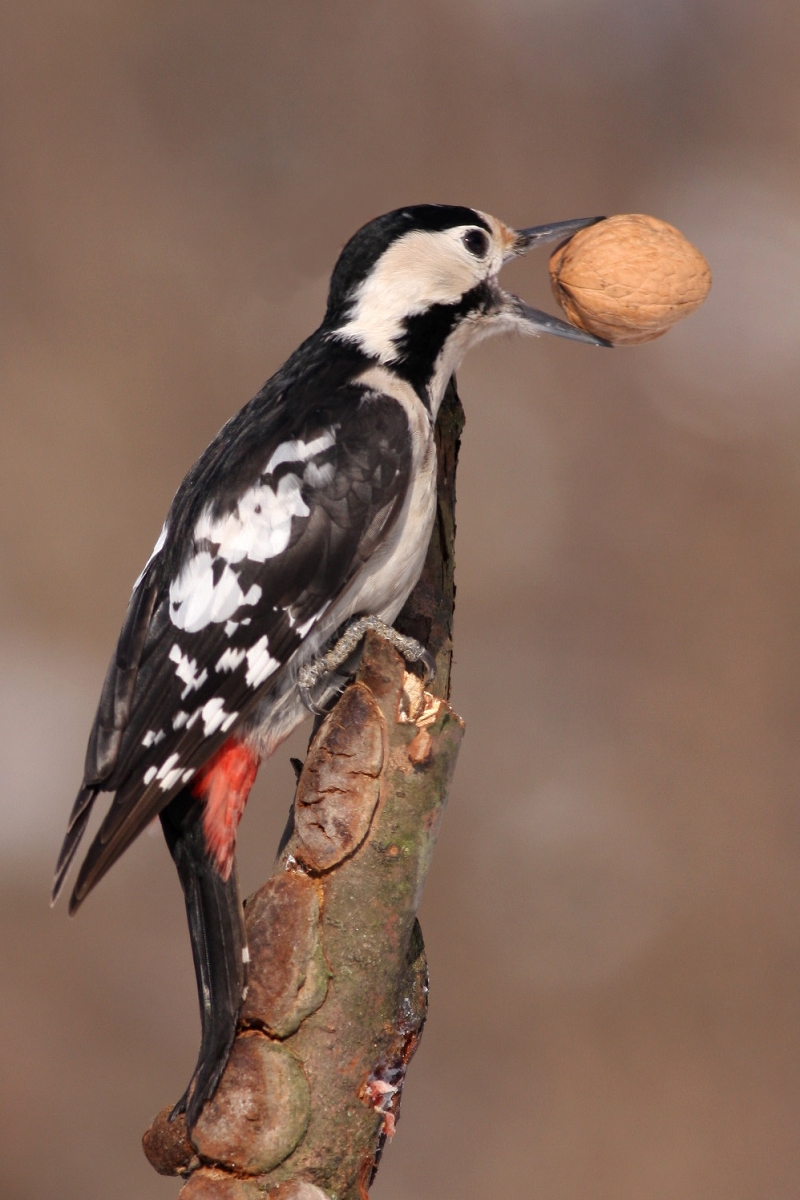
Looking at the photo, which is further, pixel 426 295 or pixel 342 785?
pixel 426 295

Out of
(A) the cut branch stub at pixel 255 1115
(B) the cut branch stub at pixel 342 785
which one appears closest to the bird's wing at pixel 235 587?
(B) the cut branch stub at pixel 342 785

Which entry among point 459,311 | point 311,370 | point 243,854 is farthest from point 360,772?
point 243,854

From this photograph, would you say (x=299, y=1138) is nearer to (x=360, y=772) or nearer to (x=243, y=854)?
(x=360, y=772)

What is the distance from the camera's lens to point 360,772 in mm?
971

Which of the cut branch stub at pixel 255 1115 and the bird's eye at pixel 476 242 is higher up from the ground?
the bird's eye at pixel 476 242

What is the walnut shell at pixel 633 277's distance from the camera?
3.84 feet

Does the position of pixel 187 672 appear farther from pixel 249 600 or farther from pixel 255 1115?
pixel 255 1115

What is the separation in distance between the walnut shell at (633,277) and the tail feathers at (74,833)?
71 centimetres

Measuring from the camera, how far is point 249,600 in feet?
3.55

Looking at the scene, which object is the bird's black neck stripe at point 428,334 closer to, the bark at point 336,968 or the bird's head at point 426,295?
the bird's head at point 426,295

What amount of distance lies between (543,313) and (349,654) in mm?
471

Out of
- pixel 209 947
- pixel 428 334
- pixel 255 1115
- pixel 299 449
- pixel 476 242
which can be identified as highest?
pixel 476 242

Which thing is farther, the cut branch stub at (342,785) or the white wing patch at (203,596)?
the white wing patch at (203,596)

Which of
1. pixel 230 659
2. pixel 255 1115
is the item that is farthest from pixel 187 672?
pixel 255 1115
